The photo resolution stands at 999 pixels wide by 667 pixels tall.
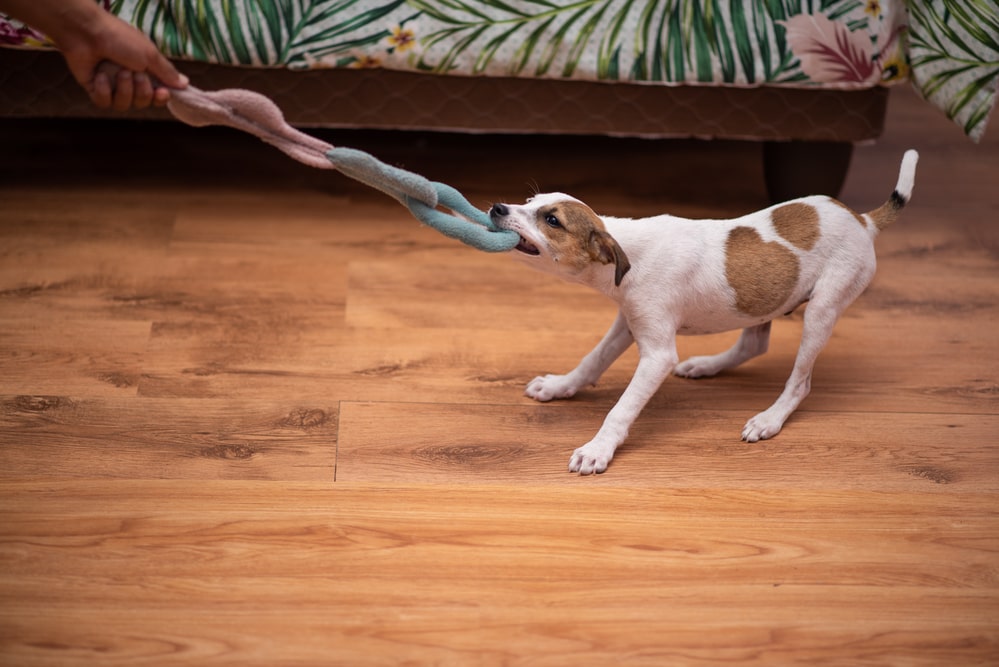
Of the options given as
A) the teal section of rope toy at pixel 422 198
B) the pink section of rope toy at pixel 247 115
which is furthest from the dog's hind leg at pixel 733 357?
the pink section of rope toy at pixel 247 115

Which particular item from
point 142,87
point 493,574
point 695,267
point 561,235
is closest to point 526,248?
point 561,235

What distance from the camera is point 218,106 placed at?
5.07 feet

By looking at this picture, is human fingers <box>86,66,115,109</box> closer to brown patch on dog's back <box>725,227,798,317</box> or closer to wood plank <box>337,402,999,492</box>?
wood plank <box>337,402,999,492</box>

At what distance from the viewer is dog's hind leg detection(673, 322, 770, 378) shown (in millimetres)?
1930

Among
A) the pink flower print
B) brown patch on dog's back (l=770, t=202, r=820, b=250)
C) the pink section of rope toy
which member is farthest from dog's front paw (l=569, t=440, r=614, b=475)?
the pink flower print

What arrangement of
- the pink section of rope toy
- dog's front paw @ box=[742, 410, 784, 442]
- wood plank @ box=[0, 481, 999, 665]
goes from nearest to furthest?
1. wood plank @ box=[0, 481, 999, 665]
2. the pink section of rope toy
3. dog's front paw @ box=[742, 410, 784, 442]

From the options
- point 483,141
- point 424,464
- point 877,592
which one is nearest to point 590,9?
point 483,141

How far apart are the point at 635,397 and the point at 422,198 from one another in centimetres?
49

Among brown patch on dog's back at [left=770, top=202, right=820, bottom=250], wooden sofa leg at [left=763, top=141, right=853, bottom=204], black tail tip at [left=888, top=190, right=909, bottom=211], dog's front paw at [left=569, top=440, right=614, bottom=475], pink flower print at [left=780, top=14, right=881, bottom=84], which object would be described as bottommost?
dog's front paw at [left=569, top=440, right=614, bottom=475]

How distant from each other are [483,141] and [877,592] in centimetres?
181

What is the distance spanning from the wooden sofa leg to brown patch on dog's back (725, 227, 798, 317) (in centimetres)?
81

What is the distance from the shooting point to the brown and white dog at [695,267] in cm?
161

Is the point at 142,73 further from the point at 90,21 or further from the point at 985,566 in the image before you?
the point at 985,566

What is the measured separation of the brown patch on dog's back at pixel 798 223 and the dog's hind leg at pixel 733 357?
0.85ft
